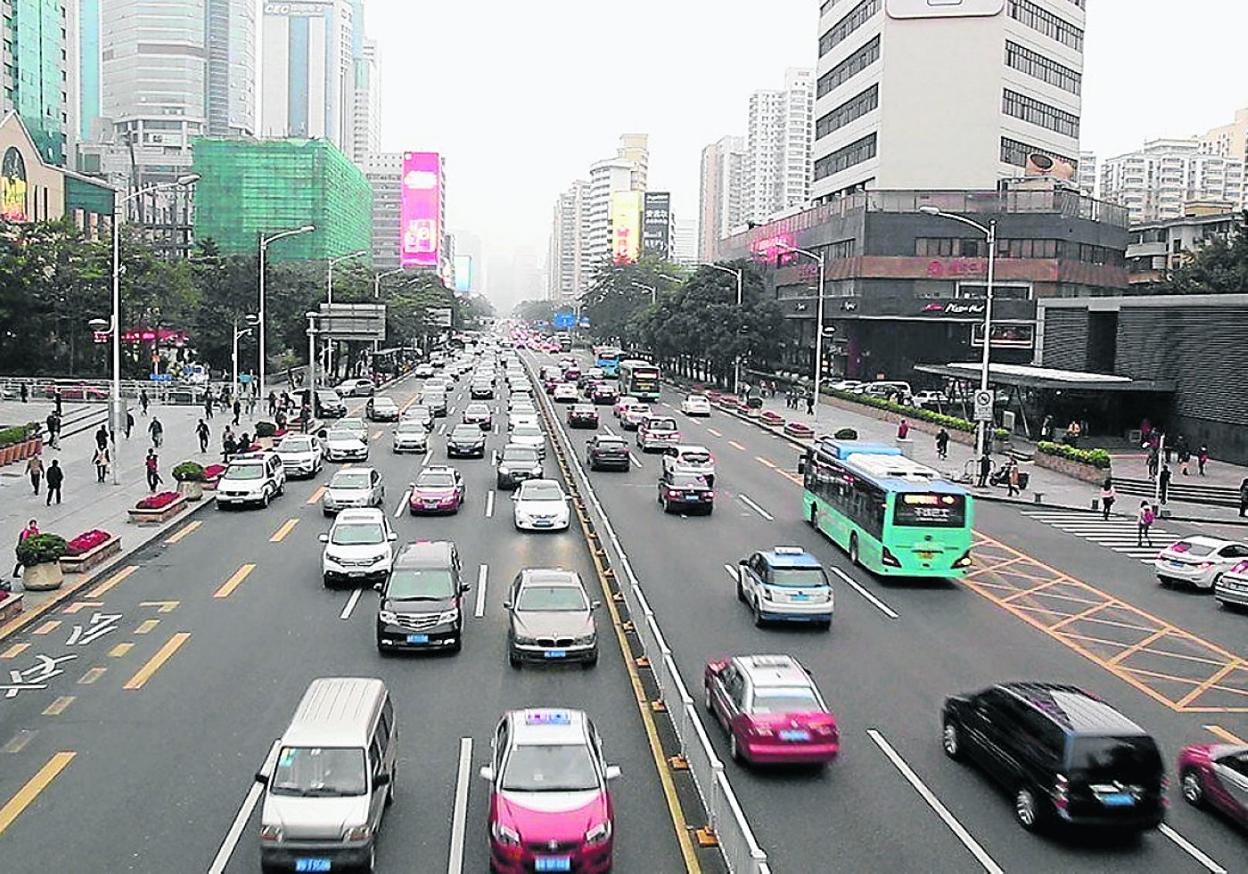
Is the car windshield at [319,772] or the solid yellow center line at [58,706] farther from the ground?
the car windshield at [319,772]

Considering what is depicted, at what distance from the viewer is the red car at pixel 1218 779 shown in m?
15.3

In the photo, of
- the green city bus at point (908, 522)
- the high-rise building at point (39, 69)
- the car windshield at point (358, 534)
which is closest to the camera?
the car windshield at point (358, 534)

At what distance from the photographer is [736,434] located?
66.9 m

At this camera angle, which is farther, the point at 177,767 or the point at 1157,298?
the point at 1157,298

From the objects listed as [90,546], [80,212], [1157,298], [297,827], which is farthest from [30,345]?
[297,827]

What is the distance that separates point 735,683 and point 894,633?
27.3 feet

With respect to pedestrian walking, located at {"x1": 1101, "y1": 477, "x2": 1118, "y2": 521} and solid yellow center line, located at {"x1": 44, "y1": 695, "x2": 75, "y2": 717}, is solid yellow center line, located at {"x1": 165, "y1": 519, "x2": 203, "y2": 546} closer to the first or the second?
solid yellow center line, located at {"x1": 44, "y1": 695, "x2": 75, "y2": 717}

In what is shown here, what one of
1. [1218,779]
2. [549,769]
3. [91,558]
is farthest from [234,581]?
[1218,779]

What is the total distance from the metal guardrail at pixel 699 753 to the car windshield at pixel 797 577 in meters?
2.90

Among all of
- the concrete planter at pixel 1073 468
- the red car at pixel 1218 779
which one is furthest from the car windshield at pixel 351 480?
the concrete planter at pixel 1073 468

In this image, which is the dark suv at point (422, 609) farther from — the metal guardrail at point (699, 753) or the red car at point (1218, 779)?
the red car at point (1218, 779)

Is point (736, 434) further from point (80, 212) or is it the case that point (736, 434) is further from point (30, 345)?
point (80, 212)

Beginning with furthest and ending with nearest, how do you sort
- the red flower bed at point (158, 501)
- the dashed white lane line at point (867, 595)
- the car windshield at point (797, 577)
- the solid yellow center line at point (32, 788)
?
1. the red flower bed at point (158, 501)
2. the dashed white lane line at point (867, 595)
3. the car windshield at point (797, 577)
4. the solid yellow center line at point (32, 788)

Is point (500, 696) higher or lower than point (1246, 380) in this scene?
lower
